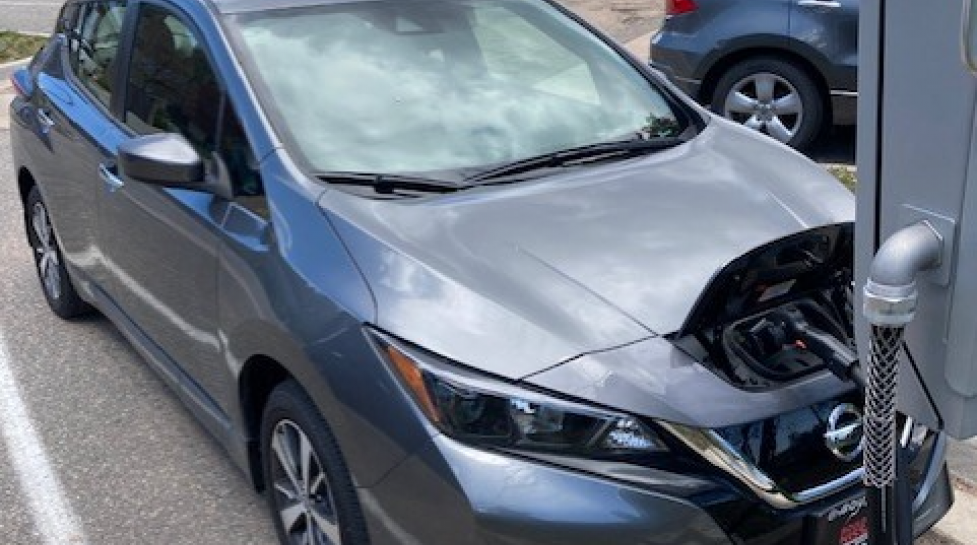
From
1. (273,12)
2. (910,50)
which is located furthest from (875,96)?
(273,12)

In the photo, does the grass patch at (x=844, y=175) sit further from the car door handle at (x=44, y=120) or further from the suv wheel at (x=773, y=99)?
the car door handle at (x=44, y=120)

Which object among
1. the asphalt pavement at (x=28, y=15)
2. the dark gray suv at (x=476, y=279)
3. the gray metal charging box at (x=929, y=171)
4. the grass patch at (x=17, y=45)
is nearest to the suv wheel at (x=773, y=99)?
the dark gray suv at (x=476, y=279)

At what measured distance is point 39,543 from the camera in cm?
344

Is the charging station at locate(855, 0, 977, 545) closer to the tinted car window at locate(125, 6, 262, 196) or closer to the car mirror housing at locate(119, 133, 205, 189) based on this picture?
the tinted car window at locate(125, 6, 262, 196)

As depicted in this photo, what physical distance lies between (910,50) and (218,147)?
2.10 meters

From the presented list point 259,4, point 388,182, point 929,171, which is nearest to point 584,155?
point 388,182

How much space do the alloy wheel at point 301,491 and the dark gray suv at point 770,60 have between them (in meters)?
4.63

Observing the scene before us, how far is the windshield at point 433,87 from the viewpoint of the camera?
3.13 m

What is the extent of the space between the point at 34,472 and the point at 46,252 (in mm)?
Result: 1612

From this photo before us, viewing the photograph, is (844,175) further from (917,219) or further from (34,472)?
(917,219)

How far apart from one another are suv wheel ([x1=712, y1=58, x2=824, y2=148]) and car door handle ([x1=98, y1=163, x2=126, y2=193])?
412 cm

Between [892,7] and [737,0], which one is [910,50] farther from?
[737,0]

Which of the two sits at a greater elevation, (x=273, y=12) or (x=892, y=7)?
(x=892, y=7)

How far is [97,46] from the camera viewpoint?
4453 millimetres
